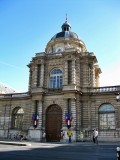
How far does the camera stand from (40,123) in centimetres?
3031

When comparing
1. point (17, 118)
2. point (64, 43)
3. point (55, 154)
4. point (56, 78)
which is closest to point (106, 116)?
point (56, 78)

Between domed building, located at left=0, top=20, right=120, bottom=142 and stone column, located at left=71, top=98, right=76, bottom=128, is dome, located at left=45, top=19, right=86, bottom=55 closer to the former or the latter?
domed building, located at left=0, top=20, right=120, bottom=142

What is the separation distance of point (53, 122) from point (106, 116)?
7.52 meters

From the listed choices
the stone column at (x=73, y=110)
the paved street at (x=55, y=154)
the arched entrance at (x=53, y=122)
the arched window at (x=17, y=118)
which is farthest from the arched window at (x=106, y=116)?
the arched window at (x=17, y=118)

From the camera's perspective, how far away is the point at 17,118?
115 feet

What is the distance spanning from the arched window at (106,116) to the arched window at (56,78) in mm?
7349

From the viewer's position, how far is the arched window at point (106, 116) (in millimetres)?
29156

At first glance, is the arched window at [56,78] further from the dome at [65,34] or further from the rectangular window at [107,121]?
the dome at [65,34]

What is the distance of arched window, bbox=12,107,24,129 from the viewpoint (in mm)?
34531

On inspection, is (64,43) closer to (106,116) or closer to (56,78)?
(56,78)

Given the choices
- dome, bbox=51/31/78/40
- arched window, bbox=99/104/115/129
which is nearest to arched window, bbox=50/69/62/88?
arched window, bbox=99/104/115/129

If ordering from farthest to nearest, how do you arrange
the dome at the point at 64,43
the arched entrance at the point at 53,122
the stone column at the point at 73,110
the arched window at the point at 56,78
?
the dome at the point at 64,43 → the arched window at the point at 56,78 → the arched entrance at the point at 53,122 → the stone column at the point at 73,110

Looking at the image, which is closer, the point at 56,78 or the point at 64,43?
the point at 56,78

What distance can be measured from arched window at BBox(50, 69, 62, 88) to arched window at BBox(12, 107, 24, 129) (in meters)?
7.11
